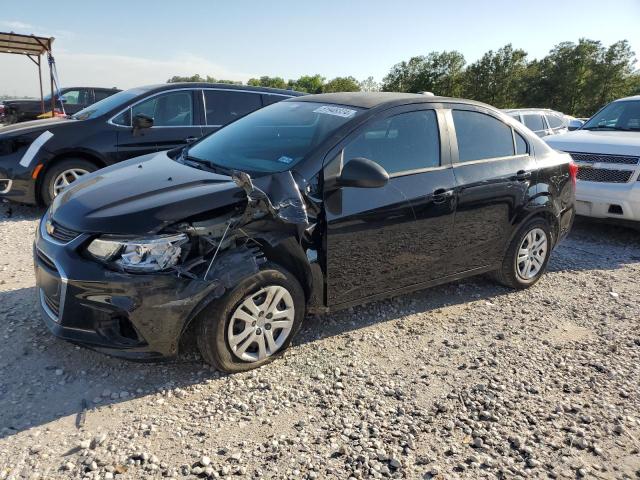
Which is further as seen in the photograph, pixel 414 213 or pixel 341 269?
pixel 414 213

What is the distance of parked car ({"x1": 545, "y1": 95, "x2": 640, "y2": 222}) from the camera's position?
239 inches

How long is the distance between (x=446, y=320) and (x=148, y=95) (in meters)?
4.98

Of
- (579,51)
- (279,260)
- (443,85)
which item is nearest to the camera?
(279,260)

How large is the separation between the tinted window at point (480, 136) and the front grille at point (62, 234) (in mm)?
2832

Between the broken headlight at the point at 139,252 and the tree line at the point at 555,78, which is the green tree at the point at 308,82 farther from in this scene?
the broken headlight at the point at 139,252

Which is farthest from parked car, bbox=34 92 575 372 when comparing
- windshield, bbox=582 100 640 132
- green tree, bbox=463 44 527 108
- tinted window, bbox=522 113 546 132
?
green tree, bbox=463 44 527 108

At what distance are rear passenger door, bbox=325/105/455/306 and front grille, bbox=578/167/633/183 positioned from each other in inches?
139

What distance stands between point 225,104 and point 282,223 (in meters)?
4.65

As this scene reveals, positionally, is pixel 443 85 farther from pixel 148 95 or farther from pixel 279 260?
pixel 279 260

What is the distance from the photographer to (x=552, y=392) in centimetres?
310

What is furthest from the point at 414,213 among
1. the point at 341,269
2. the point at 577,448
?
the point at 577,448

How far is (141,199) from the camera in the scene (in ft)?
9.57

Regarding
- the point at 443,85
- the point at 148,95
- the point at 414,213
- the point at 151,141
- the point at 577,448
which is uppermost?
the point at 443,85

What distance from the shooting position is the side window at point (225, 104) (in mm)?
7039
